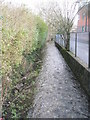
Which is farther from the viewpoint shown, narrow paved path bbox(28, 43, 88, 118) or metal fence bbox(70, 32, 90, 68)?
metal fence bbox(70, 32, 90, 68)

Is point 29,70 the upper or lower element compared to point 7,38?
lower

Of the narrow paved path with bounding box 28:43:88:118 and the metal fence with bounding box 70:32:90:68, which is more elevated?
the metal fence with bounding box 70:32:90:68

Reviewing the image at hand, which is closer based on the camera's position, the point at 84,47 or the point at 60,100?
the point at 60,100

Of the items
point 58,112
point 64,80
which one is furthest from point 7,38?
point 64,80

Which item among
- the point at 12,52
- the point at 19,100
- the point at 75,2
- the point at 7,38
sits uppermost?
the point at 75,2

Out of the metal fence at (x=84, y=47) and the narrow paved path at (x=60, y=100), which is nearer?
the narrow paved path at (x=60, y=100)

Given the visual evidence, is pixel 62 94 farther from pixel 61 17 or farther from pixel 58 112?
pixel 61 17

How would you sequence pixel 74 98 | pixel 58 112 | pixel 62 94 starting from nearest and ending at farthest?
1. pixel 58 112
2. pixel 74 98
3. pixel 62 94

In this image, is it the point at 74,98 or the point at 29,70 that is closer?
the point at 74,98

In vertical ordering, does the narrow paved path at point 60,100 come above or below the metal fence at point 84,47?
below

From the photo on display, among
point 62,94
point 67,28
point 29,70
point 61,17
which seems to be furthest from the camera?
point 61,17

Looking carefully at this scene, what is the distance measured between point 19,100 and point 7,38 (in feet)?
6.08

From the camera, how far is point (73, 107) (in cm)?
381

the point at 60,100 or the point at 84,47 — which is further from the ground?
the point at 84,47
